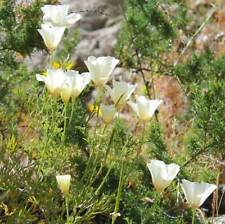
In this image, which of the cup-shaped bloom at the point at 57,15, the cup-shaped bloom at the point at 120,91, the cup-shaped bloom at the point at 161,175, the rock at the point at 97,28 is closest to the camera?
the cup-shaped bloom at the point at 161,175

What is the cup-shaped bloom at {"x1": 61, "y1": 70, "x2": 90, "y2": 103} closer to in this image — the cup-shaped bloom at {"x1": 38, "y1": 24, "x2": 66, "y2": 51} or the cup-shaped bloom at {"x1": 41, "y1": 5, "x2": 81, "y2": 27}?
the cup-shaped bloom at {"x1": 38, "y1": 24, "x2": 66, "y2": 51}

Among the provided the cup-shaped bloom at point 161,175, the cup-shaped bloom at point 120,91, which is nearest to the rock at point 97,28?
the cup-shaped bloom at point 120,91

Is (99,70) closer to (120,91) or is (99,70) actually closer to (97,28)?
(120,91)

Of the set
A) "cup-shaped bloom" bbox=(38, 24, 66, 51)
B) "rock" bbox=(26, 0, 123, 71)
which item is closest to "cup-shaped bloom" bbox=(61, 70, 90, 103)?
"cup-shaped bloom" bbox=(38, 24, 66, 51)

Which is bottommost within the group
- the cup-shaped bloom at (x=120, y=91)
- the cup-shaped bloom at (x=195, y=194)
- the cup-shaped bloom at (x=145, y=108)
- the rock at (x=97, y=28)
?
the rock at (x=97, y=28)

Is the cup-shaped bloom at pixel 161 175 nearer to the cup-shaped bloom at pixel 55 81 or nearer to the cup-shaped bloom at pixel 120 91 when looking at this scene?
the cup-shaped bloom at pixel 120 91

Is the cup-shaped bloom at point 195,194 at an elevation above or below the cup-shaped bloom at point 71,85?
below

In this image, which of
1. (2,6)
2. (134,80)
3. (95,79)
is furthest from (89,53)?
(95,79)

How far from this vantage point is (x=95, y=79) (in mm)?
1881

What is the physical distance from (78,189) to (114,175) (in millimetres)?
515

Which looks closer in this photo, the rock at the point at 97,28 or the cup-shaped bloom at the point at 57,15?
the cup-shaped bloom at the point at 57,15

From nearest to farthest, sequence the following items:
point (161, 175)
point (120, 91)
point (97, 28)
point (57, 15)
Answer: point (161, 175) < point (120, 91) < point (57, 15) < point (97, 28)

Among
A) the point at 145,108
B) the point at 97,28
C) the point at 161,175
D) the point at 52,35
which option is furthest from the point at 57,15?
the point at 97,28

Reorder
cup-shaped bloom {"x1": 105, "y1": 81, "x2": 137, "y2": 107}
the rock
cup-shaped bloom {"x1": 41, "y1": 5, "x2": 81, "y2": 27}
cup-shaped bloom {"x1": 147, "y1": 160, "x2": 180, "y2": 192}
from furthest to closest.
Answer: the rock, cup-shaped bloom {"x1": 41, "y1": 5, "x2": 81, "y2": 27}, cup-shaped bloom {"x1": 105, "y1": 81, "x2": 137, "y2": 107}, cup-shaped bloom {"x1": 147, "y1": 160, "x2": 180, "y2": 192}
